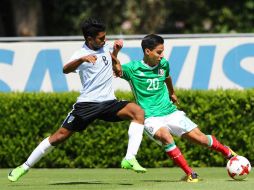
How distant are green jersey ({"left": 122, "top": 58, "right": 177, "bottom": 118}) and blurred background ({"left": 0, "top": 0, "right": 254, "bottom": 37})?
58.6 feet

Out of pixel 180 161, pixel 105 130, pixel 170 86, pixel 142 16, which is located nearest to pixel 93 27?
pixel 170 86

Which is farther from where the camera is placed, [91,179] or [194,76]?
[194,76]

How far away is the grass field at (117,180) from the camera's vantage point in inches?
456

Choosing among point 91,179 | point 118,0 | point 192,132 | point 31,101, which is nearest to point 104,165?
point 31,101

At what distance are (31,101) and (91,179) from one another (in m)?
3.45

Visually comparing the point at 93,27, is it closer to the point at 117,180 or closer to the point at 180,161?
the point at 180,161

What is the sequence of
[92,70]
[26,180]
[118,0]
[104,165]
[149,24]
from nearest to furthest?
[92,70] < [26,180] < [104,165] < [149,24] < [118,0]

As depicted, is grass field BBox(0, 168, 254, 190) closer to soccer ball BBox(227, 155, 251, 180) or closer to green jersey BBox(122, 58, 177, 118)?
soccer ball BBox(227, 155, 251, 180)

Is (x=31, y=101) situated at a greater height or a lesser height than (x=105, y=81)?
lesser

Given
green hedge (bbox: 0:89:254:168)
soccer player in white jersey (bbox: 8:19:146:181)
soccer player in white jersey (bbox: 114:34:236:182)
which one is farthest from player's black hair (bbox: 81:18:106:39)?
green hedge (bbox: 0:89:254:168)

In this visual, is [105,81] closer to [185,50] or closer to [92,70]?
[92,70]

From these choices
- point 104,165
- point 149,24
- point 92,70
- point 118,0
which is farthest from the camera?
point 118,0

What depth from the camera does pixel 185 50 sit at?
691 inches

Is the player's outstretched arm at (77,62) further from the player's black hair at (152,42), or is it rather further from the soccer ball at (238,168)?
the soccer ball at (238,168)
